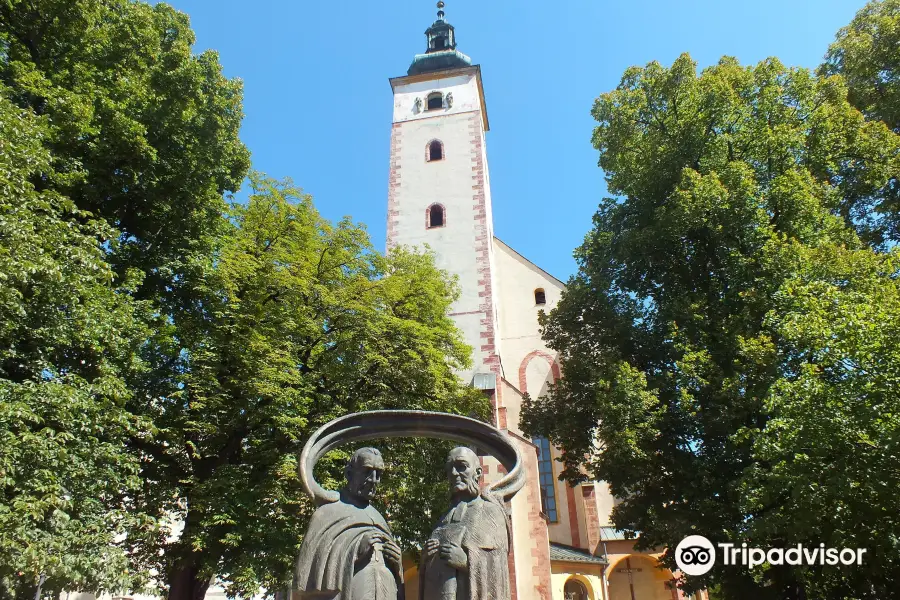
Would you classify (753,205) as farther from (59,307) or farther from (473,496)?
(59,307)

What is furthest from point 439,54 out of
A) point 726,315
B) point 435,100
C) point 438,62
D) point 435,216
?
point 726,315

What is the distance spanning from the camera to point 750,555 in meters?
9.77

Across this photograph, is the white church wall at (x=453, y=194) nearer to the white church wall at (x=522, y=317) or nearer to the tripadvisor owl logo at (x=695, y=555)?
the white church wall at (x=522, y=317)

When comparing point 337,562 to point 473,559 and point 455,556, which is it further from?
point 473,559

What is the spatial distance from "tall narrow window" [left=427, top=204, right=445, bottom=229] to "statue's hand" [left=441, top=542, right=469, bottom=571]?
18552 millimetres

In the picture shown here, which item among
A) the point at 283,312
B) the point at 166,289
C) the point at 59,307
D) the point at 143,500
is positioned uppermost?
the point at 166,289

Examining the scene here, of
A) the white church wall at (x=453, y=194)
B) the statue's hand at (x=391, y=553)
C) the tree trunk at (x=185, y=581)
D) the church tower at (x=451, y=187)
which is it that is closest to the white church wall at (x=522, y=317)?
the church tower at (x=451, y=187)

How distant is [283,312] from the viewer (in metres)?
11.5

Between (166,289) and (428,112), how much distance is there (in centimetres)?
1598

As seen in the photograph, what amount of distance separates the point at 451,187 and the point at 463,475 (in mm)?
19276

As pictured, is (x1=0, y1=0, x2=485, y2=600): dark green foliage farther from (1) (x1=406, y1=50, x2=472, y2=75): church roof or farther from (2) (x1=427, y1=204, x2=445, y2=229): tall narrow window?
(1) (x1=406, y1=50, x2=472, y2=75): church roof

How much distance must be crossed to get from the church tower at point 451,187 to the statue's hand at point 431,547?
42.1 feet

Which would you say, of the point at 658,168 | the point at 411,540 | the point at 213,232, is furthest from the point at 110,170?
the point at 658,168

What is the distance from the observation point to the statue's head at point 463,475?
421 cm
